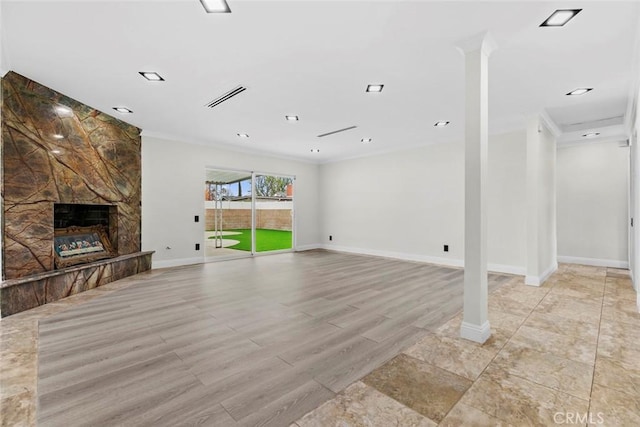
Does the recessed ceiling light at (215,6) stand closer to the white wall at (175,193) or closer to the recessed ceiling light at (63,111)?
the recessed ceiling light at (63,111)

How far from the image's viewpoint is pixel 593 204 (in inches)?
228

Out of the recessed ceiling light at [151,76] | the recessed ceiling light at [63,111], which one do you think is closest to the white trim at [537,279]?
the recessed ceiling light at [151,76]

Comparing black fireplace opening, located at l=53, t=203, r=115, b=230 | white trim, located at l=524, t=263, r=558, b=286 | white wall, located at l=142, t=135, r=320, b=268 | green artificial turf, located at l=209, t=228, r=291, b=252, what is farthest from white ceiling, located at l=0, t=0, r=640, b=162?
green artificial turf, located at l=209, t=228, r=291, b=252

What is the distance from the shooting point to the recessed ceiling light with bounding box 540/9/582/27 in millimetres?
2115

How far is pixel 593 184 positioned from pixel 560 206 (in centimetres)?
68

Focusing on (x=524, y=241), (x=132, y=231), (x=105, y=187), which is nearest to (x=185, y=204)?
(x=132, y=231)

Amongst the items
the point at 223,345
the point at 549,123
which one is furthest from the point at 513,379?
the point at 549,123

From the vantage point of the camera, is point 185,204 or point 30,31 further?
point 185,204

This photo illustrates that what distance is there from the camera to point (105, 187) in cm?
457

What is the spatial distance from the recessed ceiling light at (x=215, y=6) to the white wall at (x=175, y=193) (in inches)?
164

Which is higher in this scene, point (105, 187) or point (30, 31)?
point (30, 31)

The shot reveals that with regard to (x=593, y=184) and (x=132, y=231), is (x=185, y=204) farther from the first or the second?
(x=593, y=184)

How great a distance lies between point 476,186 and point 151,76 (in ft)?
11.8

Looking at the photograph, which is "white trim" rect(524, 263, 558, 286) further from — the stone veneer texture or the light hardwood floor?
the stone veneer texture
